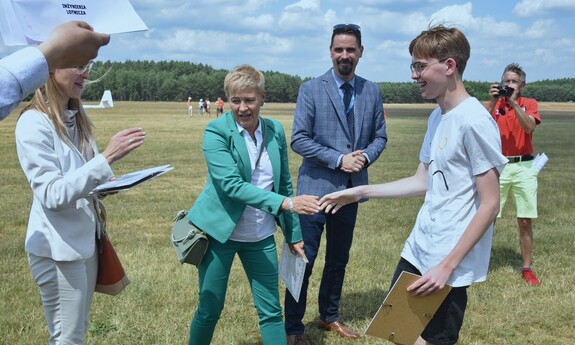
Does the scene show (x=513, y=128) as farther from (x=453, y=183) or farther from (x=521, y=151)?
(x=453, y=183)

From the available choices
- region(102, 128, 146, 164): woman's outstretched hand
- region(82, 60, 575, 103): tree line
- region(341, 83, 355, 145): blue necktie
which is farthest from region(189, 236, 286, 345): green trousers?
region(82, 60, 575, 103): tree line

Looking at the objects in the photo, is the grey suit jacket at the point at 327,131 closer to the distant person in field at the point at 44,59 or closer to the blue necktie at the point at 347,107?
the blue necktie at the point at 347,107

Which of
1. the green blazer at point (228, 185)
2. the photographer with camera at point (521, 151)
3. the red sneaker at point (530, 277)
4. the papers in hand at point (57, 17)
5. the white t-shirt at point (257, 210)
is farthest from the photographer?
the photographer with camera at point (521, 151)

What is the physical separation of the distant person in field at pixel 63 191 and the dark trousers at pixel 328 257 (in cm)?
212

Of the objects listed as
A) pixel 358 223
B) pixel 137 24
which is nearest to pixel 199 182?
pixel 358 223

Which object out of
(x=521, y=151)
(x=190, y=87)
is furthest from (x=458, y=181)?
(x=190, y=87)

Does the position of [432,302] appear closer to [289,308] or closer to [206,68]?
[289,308]

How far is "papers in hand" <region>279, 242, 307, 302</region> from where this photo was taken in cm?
399

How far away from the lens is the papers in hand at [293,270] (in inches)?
157

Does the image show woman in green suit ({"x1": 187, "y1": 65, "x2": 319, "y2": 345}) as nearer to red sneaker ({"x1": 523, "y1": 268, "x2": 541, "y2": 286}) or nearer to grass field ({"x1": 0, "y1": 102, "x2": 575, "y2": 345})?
grass field ({"x1": 0, "y1": 102, "x2": 575, "y2": 345})

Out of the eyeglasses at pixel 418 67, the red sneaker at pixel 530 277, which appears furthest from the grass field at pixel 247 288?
the eyeglasses at pixel 418 67

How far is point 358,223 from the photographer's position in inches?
368

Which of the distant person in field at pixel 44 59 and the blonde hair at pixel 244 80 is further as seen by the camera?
the blonde hair at pixel 244 80

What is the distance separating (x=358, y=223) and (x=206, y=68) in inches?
5619
